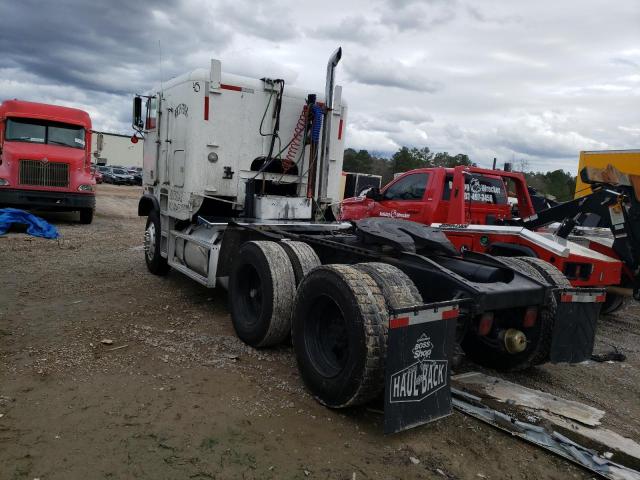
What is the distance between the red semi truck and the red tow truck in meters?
8.45

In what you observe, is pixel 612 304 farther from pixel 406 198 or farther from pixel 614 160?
pixel 614 160

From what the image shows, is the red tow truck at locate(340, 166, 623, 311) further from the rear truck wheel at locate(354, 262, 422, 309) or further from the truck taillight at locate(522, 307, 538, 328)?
the rear truck wheel at locate(354, 262, 422, 309)

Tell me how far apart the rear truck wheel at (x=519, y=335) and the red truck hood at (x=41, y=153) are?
12.6 meters

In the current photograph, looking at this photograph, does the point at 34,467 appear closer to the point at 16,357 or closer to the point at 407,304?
Result: the point at 16,357

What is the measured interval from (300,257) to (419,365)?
2.01m

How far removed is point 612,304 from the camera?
745 centimetres

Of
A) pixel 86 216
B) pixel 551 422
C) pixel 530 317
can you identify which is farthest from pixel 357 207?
pixel 86 216

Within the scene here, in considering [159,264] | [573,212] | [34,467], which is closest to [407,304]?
[34,467]

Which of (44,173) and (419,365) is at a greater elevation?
(44,173)

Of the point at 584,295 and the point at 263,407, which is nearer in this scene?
the point at 263,407

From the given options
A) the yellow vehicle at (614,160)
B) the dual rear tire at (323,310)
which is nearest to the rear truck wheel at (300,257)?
the dual rear tire at (323,310)

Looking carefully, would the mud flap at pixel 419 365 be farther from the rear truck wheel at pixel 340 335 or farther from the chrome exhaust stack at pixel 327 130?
the chrome exhaust stack at pixel 327 130

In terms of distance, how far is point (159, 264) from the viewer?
800cm

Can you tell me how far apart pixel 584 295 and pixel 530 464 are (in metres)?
1.60
